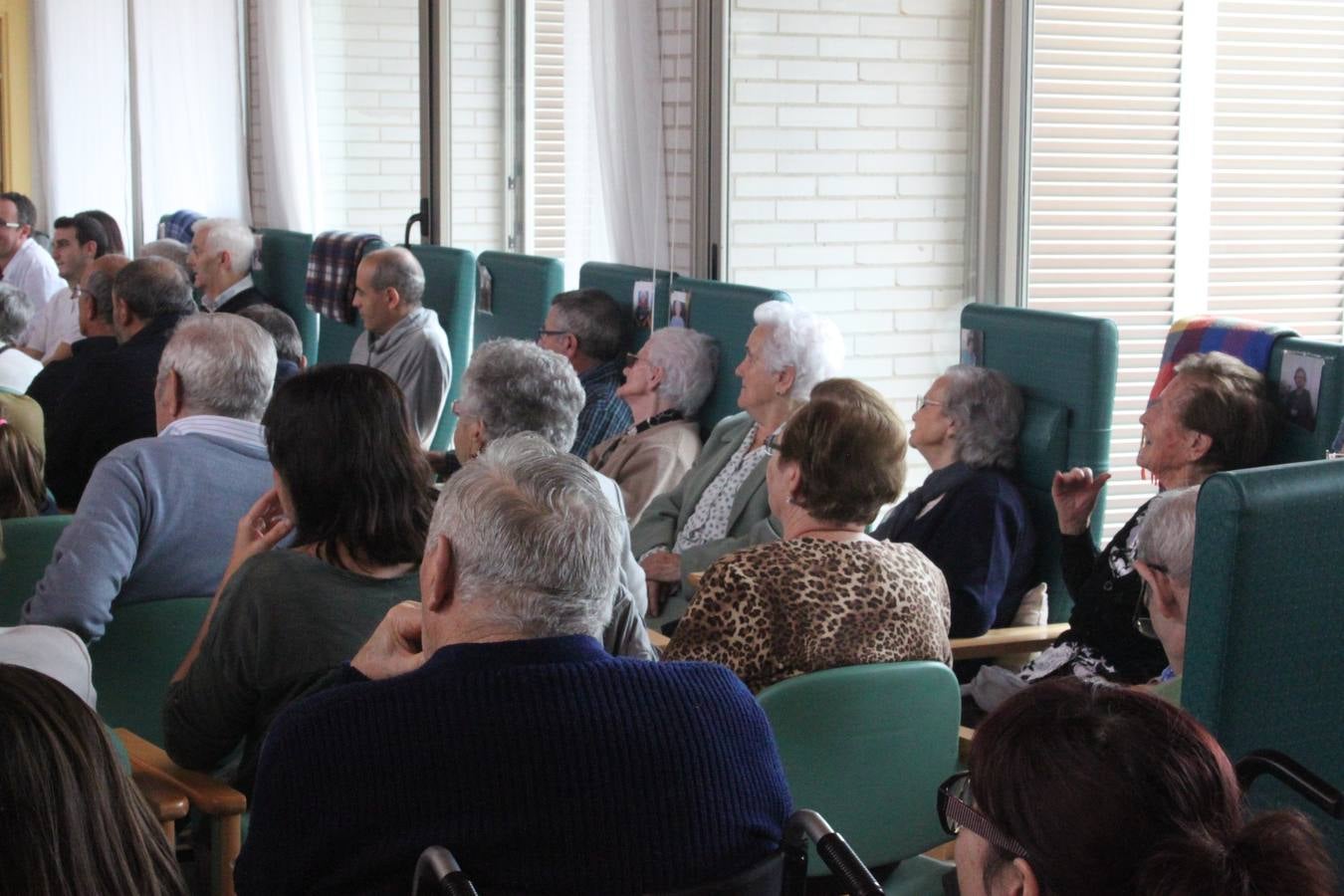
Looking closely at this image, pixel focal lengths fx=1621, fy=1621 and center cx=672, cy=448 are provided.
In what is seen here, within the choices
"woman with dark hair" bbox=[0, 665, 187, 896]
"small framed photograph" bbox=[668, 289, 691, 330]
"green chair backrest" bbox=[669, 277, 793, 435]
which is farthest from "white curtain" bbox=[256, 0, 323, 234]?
"woman with dark hair" bbox=[0, 665, 187, 896]

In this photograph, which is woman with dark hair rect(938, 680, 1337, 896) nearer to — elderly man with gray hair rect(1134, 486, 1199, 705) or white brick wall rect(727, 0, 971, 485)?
elderly man with gray hair rect(1134, 486, 1199, 705)

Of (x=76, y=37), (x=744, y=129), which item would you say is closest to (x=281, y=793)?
(x=744, y=129)

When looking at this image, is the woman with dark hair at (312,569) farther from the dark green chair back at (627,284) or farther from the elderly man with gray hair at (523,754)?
the dark green chair back at (627,284)

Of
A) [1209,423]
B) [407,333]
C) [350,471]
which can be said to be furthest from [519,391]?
[407,333]

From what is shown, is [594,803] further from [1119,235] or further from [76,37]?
[76,37]

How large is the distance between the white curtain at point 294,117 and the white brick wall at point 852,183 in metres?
3.63

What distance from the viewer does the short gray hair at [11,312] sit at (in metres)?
5.59

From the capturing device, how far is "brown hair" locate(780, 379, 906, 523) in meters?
2.59

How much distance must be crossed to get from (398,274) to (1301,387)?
10.7 feet

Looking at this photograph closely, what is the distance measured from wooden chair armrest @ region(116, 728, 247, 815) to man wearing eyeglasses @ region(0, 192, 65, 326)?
627cm

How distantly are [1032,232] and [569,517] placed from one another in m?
2.93

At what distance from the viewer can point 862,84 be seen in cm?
473

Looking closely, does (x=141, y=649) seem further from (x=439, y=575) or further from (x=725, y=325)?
(x=725, y=325)

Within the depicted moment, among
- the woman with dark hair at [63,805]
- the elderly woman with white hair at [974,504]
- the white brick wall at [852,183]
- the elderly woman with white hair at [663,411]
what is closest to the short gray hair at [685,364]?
the elderly woman with white hair at [663,411]
